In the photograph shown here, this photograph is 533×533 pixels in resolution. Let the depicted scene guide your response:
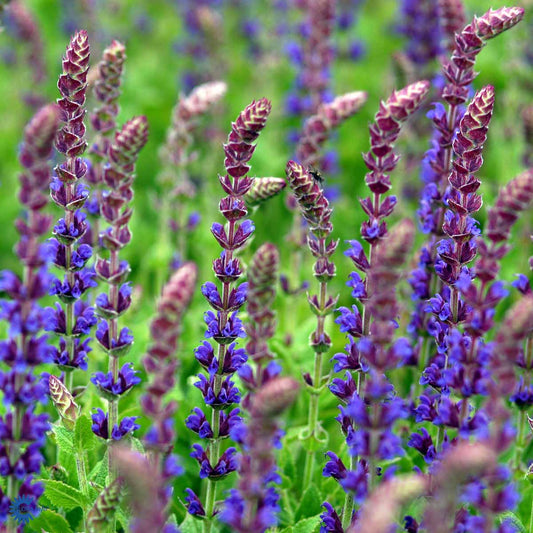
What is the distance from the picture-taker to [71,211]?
422cm

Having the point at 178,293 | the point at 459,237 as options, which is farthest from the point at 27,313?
the point at 459,237

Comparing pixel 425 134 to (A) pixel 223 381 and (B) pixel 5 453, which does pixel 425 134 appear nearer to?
(A) pixel 223 381

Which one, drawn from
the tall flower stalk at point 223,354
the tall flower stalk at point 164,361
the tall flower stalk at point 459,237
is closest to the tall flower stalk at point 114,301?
the tall flower stalk at point 223,354

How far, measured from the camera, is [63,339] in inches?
181

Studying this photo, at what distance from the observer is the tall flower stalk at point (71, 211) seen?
13.3 feet

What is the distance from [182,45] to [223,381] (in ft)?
23.4

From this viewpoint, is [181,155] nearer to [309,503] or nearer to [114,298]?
[114,298]

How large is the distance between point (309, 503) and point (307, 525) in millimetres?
439

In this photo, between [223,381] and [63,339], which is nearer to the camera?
[223,381]

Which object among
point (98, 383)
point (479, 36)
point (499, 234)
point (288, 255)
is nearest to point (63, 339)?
point (98, 383)

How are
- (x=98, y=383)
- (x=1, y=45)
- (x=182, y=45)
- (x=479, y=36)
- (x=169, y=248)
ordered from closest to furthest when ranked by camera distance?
(x=98, y=383), (x=479, y=36), (x=169, y=248), (x=182, y=45), (x=1, y=45)

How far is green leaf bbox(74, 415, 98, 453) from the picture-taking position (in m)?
4.29

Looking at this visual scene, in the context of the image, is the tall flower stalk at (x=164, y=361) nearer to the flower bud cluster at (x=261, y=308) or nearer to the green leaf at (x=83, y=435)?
the flower bud cluster at (x=261, y=308)

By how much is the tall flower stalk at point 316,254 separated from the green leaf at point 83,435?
126cm
